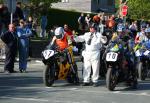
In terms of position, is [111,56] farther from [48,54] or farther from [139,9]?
[139,9]

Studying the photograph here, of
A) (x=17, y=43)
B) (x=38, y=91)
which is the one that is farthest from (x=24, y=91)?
(x=17, y=43)

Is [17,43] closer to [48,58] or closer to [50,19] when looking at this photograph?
[48,58]

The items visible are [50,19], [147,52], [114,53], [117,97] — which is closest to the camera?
[117,97]

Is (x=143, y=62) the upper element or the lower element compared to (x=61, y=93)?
upper

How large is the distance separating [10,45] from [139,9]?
39317 millimetres

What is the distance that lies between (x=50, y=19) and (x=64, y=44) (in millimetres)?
26315

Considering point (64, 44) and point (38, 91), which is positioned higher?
point (64, 44)

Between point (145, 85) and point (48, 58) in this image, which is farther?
point (145, 85)

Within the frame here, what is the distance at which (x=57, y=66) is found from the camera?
651 inches

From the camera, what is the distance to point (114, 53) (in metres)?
15.9

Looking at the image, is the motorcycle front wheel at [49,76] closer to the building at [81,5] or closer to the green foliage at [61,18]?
the green foliage at [61,18]

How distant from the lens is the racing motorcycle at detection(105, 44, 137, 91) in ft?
51.5

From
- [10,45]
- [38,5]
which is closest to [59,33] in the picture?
[10,45]

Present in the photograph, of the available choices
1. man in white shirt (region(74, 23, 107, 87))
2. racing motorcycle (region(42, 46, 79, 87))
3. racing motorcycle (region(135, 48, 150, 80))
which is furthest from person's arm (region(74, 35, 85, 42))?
racing motorcycle (region(135, 48, 150, 80))
